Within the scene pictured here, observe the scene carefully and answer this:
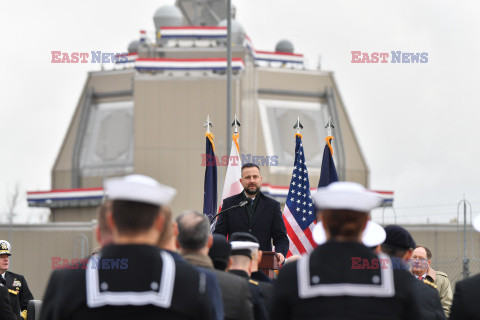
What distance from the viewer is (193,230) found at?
6543mm

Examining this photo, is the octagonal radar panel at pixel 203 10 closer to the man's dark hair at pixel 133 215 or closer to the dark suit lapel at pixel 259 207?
the dark suit lapel at pixel 259 207

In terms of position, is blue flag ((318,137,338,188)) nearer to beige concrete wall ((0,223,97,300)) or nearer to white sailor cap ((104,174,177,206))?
white sailor cap ((104,174,177,206))

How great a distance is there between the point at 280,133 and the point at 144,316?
4358cm

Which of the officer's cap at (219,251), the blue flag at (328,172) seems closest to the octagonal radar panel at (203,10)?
the blue flag at (328,172)

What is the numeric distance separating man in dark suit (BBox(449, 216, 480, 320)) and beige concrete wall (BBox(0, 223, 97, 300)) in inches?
1376

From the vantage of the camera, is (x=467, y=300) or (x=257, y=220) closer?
(x=467, y=300)

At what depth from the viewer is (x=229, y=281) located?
7062 millimetres

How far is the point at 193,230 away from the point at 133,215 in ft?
4.89

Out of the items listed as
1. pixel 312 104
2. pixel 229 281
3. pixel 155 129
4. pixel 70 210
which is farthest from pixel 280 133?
pixel 229 281

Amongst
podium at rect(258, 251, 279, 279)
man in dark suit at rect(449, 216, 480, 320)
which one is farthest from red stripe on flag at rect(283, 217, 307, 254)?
man in dark suit at rect(449, 216, 480, 320)

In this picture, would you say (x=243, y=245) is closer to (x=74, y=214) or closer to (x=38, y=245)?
(x=38, y=245)

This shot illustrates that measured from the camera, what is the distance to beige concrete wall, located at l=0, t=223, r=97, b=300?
4041cm

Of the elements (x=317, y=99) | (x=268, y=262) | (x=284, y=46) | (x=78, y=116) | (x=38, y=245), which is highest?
(x=284, y=46)

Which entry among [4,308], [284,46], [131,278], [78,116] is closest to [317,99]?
[284,46]
